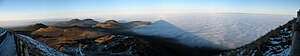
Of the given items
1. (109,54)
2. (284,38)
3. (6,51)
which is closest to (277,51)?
(284,38)

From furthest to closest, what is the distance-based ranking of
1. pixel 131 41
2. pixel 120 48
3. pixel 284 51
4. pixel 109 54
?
1. pixel 131 41
2. pixel 120 48
3. pixel 109 54
4. pixel 284 51

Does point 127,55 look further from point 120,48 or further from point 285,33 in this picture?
point 285,33

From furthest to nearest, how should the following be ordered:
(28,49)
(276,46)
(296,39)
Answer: (28,49) → (276,46) → (296,39)

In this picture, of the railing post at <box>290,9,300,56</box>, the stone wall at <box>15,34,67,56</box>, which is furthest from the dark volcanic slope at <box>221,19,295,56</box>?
the stone wall at <box>15,34,67,56</box>

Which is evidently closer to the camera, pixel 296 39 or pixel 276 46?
pixel 296 39

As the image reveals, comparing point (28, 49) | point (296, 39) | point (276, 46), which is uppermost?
point (296, 39)

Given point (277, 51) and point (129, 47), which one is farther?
point (129, 47)

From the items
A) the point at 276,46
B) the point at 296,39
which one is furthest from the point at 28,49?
the point at 296,39

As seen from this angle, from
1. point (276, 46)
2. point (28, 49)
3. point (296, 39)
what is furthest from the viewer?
point (28, 49)

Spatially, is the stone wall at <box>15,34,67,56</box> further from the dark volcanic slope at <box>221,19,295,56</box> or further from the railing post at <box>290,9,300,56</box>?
the dark volcanic slope at <box>221,19,295,56</box>

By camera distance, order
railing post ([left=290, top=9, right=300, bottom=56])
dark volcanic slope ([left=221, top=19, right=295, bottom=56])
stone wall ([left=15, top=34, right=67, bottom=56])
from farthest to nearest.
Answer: dark volcanic slope ([left=221, top=19, right=295, bottom=56]) < stone wall ([left=15, top=34, right=67, bottom=56]) < railing post ([left=290, top=9, right=300, bottom=56])

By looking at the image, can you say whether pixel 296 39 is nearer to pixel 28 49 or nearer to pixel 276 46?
pixel 276 46
